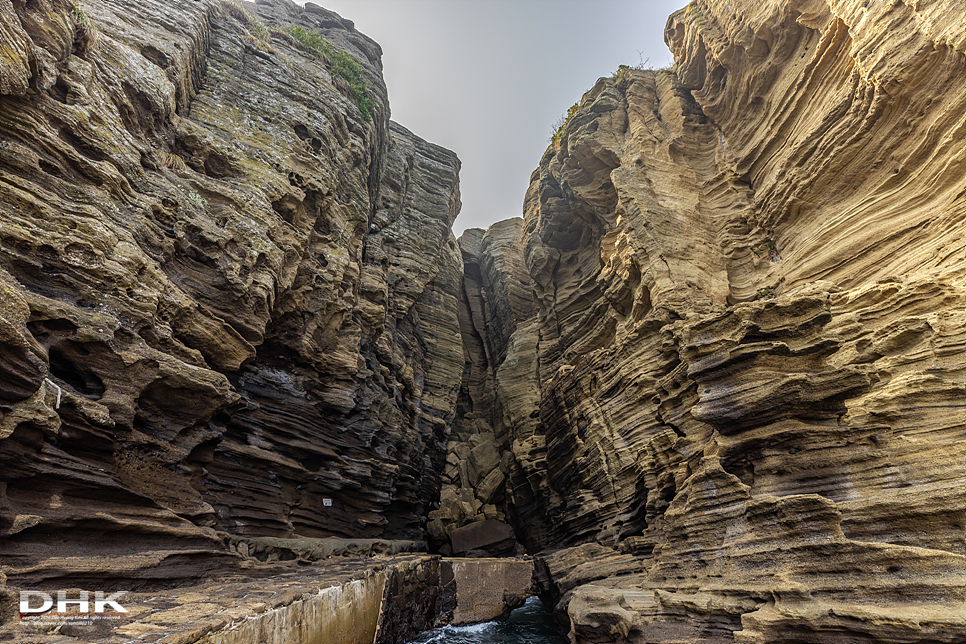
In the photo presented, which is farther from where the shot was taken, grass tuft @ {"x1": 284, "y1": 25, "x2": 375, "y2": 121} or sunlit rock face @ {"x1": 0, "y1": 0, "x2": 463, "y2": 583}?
grass tuft @ {"x1": 284, "y1": 25, "x2": 375, "y2": 121}

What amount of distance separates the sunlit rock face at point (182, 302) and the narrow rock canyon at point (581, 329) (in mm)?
70

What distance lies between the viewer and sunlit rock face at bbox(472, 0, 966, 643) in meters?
7.41

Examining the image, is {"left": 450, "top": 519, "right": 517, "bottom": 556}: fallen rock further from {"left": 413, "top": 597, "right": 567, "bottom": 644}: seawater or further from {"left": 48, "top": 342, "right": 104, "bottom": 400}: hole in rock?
{"left": 48, "top": 342, "right": 104, "bottom": 400}: hole in rock

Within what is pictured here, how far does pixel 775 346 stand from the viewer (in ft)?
33.2

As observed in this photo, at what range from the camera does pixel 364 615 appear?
32.9 ft

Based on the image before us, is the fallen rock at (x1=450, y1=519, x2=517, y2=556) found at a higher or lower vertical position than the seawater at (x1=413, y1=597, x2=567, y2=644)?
higher

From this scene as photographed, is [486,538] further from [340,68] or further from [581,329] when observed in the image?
[340,68]

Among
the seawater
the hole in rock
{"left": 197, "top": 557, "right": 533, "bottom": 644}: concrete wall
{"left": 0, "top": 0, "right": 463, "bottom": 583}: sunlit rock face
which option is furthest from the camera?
the seawater

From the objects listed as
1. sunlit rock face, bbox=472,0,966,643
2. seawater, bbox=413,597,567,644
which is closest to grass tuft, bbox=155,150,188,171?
sunlit rock face, bbox=472,0,966,643

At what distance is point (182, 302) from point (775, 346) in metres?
13.8

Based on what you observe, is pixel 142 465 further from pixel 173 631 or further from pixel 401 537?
pixel 401 537

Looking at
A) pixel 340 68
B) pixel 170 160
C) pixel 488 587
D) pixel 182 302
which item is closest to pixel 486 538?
pixel 488 587

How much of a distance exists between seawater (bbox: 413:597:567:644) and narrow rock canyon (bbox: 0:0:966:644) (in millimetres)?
1204

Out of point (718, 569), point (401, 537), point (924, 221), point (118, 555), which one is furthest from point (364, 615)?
point (924, 221)
